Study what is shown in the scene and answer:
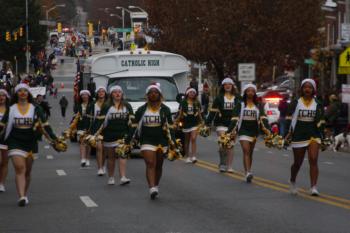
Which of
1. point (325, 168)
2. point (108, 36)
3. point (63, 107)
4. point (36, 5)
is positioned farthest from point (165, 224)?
point (108, 36)

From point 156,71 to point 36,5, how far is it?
3424 inches

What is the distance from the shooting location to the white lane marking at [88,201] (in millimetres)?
15500

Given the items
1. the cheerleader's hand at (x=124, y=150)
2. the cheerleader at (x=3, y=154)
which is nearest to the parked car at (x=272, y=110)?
the cheerleader at (x=3, y=154)

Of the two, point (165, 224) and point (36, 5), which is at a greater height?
point (36, 5)

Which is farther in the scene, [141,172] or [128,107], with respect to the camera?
[141,172]

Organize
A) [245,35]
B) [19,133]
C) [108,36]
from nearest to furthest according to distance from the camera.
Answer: [19,133], [245,35], [108,36]

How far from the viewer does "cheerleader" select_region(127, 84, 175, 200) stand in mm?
16141

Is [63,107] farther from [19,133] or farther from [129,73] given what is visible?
[19,133]

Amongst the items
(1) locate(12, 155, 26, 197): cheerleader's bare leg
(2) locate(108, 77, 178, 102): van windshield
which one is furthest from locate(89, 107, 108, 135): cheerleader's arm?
(2) locate(108, 77, 178, 102): van windshield

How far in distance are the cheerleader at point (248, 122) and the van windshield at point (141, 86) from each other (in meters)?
8.37

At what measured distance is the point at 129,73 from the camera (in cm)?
2848

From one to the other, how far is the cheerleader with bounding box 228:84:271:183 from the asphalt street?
28.2 inches

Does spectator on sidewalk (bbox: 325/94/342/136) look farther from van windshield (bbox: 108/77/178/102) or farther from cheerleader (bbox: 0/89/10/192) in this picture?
cheerleader (bbox: 0/89/10/192)

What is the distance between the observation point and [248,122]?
1942 cm
